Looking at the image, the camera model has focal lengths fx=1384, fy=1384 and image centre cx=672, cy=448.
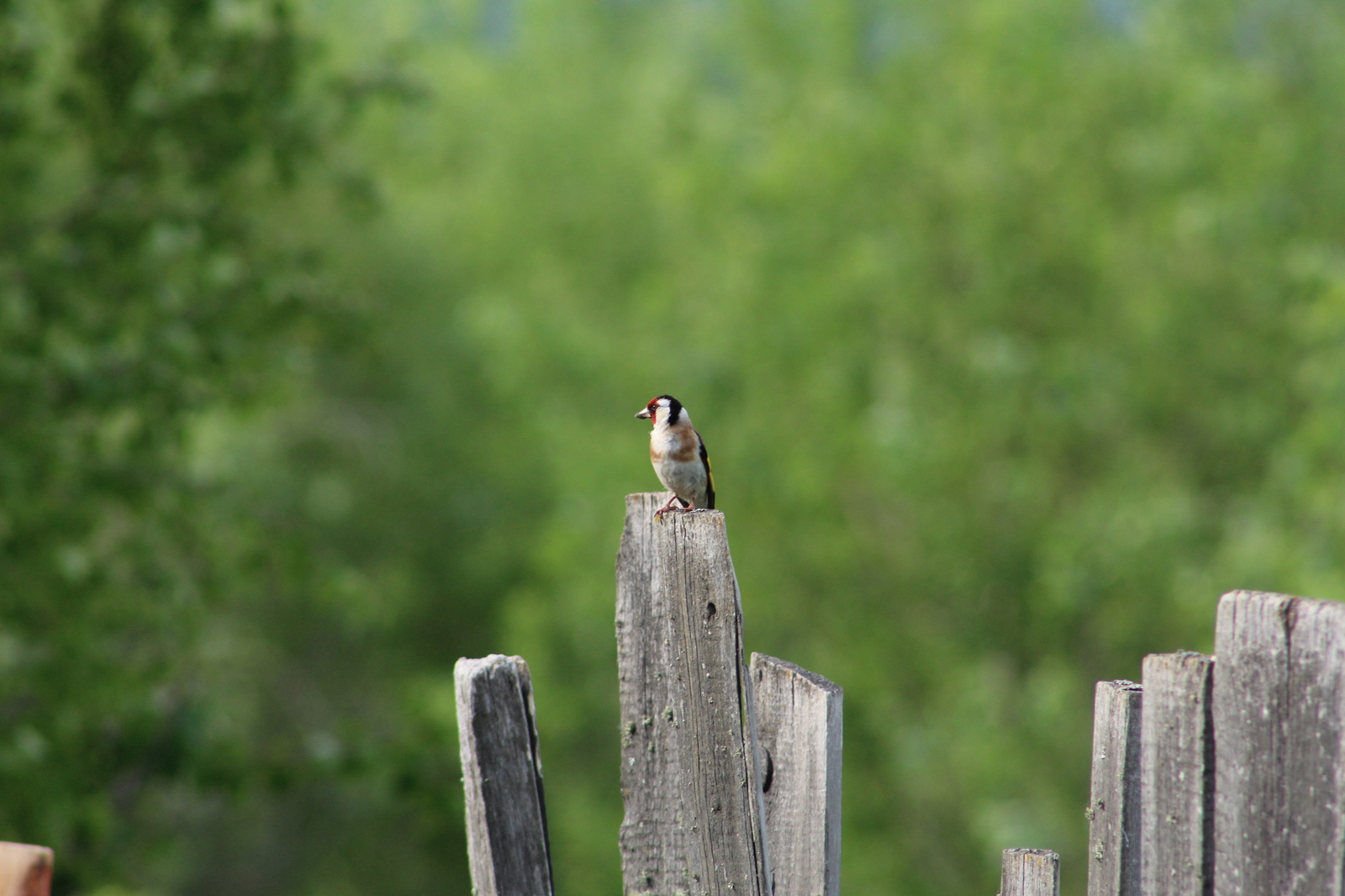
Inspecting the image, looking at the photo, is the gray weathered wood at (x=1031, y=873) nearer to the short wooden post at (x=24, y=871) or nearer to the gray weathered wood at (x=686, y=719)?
the gray weathered wood at (x=686, y=719)

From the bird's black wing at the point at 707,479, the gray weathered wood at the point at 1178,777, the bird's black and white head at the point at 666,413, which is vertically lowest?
the gray weathered wood at the point at 1178,777

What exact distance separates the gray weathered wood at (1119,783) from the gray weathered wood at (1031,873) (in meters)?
0.06

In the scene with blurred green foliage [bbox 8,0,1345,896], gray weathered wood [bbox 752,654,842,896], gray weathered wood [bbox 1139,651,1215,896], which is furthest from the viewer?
blurred green foliage [bbox 8,0,1345,896]

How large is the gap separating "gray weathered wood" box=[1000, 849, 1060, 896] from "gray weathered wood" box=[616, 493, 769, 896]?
356mm

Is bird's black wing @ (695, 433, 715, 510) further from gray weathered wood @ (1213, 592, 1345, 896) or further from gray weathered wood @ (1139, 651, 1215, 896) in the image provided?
gray weathered wood @ (1213, 592, 1345, 896)

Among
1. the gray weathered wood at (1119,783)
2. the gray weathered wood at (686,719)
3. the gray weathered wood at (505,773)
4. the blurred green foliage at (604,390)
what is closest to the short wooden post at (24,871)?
the gray weathered wood at (505,773)

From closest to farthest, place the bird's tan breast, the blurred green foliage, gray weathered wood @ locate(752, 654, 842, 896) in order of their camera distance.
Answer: gray weathered wood @ locate(752, 654, 842, 896)
the bird's tan breast
the blurred green foliage

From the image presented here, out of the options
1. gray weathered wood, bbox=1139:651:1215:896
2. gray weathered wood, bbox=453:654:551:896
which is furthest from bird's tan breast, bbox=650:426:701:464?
gray weathered wood, bbox=1139:651:1215:896

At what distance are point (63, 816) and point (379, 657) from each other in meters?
20.4

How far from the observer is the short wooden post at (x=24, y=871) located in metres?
1.80

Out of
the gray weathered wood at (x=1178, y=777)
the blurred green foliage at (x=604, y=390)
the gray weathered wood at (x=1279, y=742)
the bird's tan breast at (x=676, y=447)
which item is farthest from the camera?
the blurred green foliage at (x=604, y=390)

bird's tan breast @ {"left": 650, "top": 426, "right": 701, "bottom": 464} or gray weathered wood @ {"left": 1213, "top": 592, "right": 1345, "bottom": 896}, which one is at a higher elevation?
bird's tan breast @ {"left": 650, "top": 426, "right": 701, "bottom": 464}

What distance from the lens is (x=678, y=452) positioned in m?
3.86

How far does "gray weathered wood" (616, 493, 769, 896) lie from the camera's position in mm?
1937
